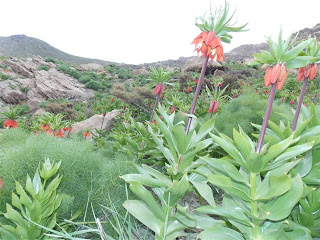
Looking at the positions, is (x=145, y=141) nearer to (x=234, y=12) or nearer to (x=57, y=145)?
(x=57, y=145)

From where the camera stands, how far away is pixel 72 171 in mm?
1519

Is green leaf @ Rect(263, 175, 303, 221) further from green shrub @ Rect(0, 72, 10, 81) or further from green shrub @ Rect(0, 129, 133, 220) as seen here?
green shrub @ Rect(0, 72, 10, 81)

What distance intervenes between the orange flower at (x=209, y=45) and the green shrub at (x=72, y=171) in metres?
0.84

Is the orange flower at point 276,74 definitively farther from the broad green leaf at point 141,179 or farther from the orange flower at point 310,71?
the broad green leaf at point 141,179

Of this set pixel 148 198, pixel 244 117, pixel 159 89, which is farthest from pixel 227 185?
pixel 244 117

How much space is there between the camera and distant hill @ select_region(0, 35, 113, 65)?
158ft

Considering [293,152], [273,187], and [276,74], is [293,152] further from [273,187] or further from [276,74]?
[276,74]

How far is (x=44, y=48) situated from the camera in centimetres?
5156

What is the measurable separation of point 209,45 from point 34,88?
16.4 metres

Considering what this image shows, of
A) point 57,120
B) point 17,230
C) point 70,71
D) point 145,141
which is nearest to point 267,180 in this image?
point 17,230

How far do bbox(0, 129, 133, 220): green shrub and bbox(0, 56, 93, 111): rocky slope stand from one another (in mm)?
13206

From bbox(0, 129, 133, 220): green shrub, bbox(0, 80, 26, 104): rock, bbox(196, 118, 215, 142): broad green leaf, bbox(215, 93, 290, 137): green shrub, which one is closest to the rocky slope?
bbox(0, 80, 26, 104): rock

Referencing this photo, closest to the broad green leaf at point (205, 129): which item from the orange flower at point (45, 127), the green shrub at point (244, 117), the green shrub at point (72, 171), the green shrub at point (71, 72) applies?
the green shrub at point (72, 171)

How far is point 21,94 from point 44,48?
41879mm
